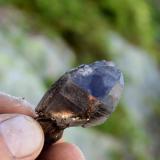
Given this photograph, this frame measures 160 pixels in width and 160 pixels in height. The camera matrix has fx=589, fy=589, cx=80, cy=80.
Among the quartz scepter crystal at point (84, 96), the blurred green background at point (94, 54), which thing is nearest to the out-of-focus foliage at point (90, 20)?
the blurred green background at point (94, 54)

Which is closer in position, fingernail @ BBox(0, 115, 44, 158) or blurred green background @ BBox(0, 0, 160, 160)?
fingernail @ BBox(0, 115, 44, 158)

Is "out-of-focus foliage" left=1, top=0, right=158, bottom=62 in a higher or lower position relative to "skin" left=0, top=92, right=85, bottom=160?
lower

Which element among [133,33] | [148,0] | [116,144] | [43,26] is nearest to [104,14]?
[133,33]

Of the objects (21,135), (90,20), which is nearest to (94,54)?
(90,20)

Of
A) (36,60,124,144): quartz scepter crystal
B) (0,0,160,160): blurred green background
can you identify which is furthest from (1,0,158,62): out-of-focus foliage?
(36,60,124,144): quartz scepter crystal

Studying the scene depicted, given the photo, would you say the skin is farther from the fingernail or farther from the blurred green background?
the blurred green background

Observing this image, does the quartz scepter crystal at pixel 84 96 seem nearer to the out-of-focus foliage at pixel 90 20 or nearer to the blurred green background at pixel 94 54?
the blurred green background at pixel 94 54

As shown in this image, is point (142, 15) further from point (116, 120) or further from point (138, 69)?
point (116, 120)
